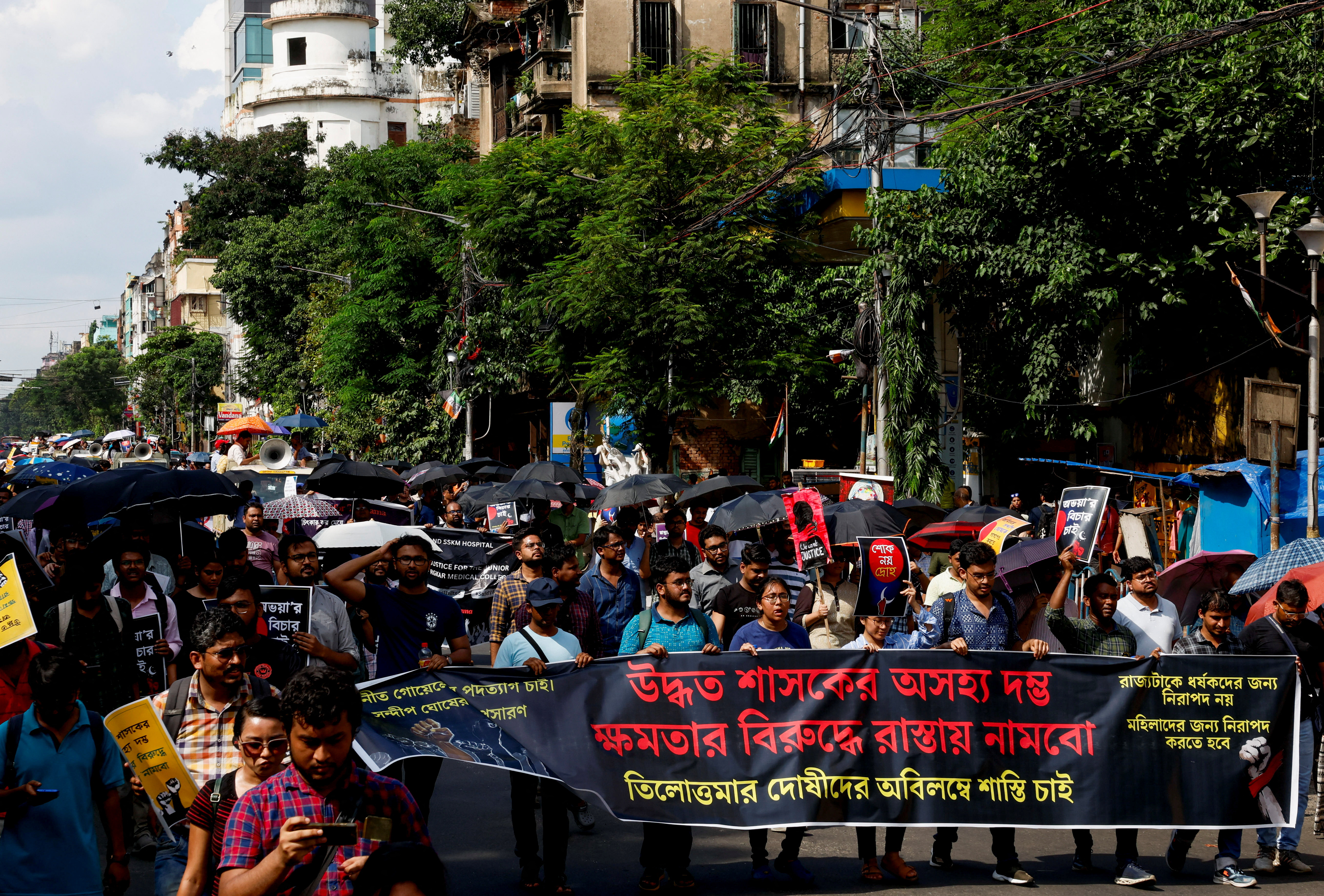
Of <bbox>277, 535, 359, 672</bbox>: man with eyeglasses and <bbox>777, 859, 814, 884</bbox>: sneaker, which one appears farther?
<bbox>777, 859, 814, 884</bbox>: sneaker

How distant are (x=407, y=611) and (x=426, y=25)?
55028 mm

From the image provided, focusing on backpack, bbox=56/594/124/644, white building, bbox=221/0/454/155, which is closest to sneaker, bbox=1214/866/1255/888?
backpack, bbox=56/594/124/644

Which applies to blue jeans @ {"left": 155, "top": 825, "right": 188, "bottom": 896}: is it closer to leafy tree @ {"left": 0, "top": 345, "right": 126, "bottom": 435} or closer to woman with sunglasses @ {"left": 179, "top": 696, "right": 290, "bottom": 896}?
woman with sunglasses @ {"left": 179, "top": 696, "right": 290, "bottom": 896}

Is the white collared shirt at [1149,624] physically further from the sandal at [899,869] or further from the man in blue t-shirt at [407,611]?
the man in blue t-shirt at [407,611]

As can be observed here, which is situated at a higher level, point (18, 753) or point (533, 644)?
point (533, 644)

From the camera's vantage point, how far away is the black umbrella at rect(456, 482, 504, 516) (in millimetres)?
18594

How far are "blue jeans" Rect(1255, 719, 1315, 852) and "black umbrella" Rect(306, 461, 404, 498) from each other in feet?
41.6

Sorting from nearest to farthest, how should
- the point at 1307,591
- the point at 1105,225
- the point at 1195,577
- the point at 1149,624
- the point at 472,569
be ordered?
the point at 1307,591 → the point at 1149,624 → the point at 1195,577 → the point at 472,569 → the point at 1105,225

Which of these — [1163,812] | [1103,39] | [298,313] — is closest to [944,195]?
[1103,39]

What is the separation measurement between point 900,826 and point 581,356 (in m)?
22.6

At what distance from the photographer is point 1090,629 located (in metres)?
7.89

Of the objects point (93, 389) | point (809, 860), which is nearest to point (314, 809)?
point (809, 860)

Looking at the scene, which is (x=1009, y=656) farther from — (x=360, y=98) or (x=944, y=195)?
(x=360, y=98)

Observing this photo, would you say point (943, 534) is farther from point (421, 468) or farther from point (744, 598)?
point (421, 468)
